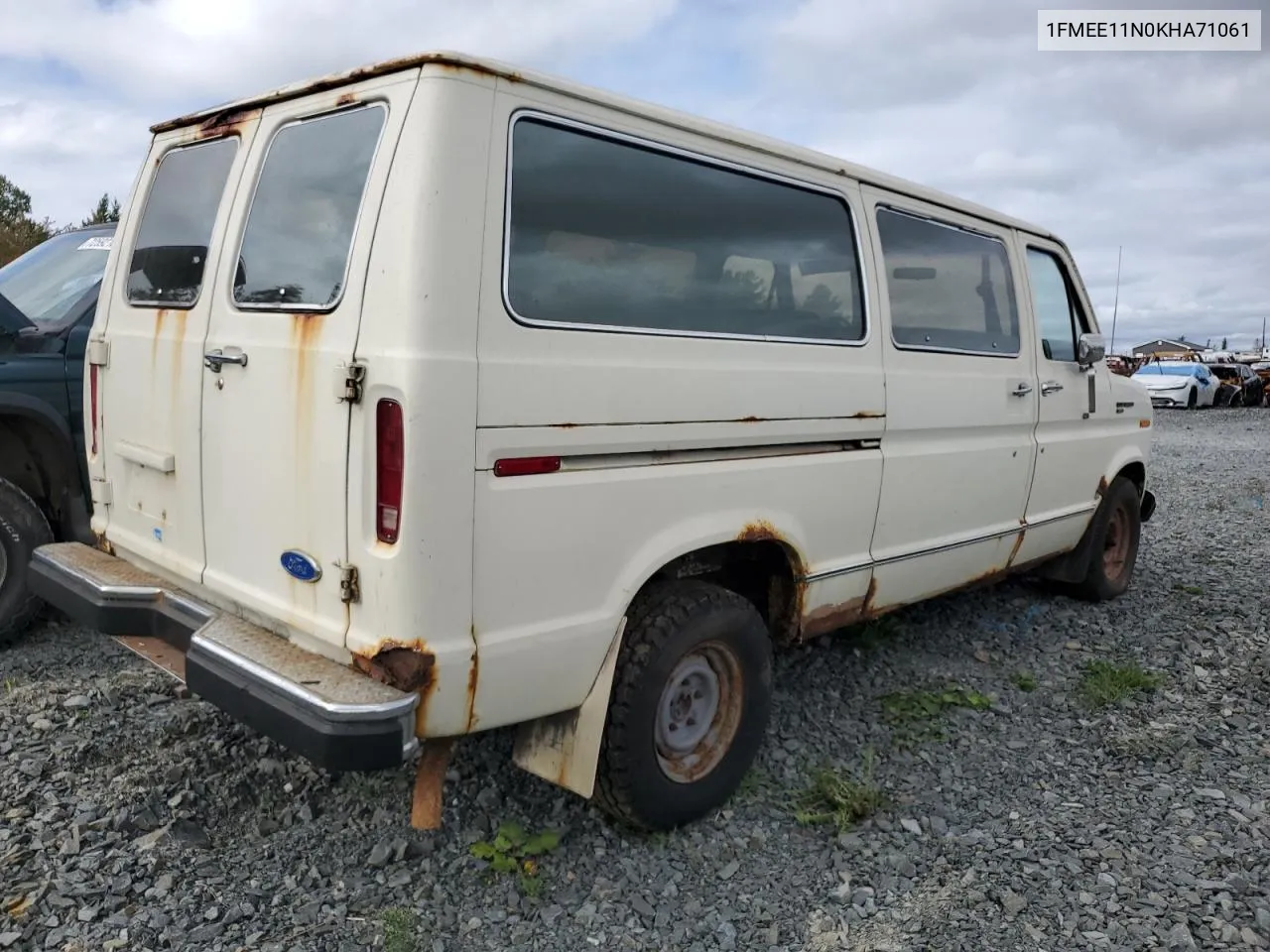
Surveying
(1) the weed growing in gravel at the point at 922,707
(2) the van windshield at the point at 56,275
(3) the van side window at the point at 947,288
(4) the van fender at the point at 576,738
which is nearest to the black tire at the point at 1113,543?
(3) the van side window at the point at 947,288

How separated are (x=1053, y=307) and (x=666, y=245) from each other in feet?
9.65

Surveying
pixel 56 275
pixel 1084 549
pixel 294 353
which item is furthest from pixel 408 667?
pixel 1084 549

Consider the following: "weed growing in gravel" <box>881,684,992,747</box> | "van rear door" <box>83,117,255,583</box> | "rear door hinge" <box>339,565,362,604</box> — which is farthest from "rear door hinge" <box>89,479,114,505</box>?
"weed growing in gravel" <box>881,684,992,747</box>

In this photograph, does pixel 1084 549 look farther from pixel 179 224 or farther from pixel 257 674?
pixel 179 224

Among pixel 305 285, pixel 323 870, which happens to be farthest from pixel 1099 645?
pixel 305 285

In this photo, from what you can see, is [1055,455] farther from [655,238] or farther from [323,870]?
[323,870]

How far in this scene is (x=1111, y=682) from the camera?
15.1 ft

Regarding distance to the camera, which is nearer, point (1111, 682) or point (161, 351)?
point (161, 351)

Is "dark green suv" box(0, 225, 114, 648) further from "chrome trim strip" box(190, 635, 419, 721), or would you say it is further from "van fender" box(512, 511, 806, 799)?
"van fender" box(512, 511, 806, 799)

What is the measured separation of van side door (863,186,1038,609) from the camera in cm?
387

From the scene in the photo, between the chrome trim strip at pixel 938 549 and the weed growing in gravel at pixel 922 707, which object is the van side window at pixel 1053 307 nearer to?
the chrome trim strip at pixel 938 549

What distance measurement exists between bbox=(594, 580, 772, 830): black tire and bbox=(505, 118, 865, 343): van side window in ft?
2.88

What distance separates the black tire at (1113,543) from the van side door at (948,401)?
1230mm

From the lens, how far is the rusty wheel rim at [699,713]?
10.5 ft
